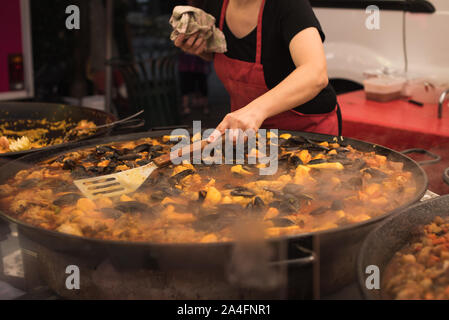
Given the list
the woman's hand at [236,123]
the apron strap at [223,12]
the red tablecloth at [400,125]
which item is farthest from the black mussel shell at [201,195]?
the red tablecloth at [400,125]

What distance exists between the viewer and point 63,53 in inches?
248

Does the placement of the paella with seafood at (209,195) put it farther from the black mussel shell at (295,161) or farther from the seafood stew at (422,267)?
the seafood stew at (422,267)

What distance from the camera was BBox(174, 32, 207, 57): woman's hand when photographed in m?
2.57

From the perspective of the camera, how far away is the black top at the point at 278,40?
242 centimetres

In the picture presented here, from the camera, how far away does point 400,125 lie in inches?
139

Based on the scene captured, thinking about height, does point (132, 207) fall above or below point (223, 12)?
below

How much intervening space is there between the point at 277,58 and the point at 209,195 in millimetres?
1273

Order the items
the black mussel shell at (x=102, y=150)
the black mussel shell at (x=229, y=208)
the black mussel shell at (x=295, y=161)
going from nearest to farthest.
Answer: the black mussel shell at (x=229, y=208) → the black mussel shell at (x=295, y=161) → the black mussel shell at (x=102, y=150)

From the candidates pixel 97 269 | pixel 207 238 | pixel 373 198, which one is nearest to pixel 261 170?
pixel 373 198

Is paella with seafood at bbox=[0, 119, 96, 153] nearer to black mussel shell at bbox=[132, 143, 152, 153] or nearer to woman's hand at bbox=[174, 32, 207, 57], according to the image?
black mussel shell at bbox=[132, 143, 152, 153]

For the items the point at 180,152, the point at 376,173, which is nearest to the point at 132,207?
the point at 180,152

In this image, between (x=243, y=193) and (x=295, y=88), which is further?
(x=295, y=88)

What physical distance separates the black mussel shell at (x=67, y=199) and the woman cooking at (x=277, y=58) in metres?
0.91

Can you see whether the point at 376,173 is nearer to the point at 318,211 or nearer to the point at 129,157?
the point at 318,211
